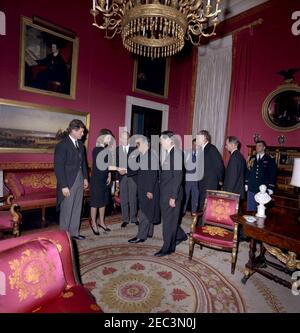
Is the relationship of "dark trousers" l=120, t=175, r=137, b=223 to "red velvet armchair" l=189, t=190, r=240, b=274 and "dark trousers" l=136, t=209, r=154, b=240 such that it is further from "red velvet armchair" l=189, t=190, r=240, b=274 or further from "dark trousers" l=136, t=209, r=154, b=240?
"red velvet armchair" l=189, t=190, r=240, b=274

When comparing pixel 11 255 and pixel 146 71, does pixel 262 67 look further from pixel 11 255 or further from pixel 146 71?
pixel 11 255

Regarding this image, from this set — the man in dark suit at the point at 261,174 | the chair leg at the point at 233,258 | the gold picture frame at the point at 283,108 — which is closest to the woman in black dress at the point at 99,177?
the chair leg at the point at 233,258

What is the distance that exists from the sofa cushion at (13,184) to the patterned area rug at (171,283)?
70.5 inches

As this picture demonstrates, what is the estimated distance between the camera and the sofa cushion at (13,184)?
4.70 m

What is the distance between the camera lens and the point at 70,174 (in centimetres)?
388

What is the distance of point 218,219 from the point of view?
12.1ft

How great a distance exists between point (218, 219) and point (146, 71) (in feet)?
17.8

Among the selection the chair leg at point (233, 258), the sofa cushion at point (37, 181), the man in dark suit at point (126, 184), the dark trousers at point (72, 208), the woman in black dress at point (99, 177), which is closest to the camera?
the chair leg at point (233, 258)

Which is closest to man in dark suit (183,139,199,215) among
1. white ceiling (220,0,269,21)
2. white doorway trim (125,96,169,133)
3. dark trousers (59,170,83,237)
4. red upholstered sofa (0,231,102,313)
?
white doorway trim (125,96,169,133)

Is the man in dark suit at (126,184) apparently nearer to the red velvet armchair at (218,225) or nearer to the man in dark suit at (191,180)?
the man in dark suit at (191,180)

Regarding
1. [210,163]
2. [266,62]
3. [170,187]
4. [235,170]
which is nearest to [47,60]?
[170,187]

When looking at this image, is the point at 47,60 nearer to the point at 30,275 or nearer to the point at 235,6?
the point at 30,275

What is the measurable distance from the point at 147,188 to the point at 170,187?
0.52m
